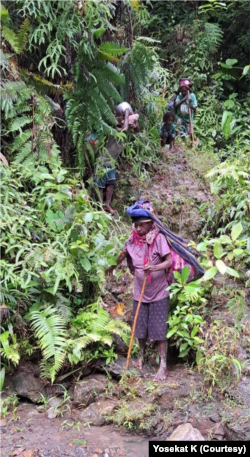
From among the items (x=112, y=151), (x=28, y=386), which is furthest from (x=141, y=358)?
(x=112, y=151)

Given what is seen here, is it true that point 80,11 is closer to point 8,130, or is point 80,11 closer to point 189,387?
point 8,130

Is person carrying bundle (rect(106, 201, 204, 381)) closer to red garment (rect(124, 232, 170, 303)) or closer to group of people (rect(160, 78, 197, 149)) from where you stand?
red garment (rect(124, 232, 170, 303))

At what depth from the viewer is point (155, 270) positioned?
4.16 m

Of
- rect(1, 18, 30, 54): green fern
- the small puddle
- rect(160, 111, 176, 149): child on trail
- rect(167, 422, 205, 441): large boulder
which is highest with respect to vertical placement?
rect(1, 18, 30, 54): green fern

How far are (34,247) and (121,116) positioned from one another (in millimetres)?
2866

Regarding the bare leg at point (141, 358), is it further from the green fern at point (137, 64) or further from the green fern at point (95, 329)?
the green fern at point (137, 64)

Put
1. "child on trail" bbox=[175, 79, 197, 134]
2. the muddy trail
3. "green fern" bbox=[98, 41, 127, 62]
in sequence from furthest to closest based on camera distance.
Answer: "child on trail" bbox=[175, 79, 197, 134]
"green fern" bbox=[98, 41, 127, 62]
the muddy trail

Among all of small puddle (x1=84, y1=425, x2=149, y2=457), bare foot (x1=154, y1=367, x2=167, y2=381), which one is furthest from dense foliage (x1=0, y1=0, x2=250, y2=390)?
small puddle (x1=84, y1=425, x2=149, y2=457)

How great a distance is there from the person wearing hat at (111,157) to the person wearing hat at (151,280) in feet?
5.86

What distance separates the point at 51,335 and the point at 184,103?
576cm

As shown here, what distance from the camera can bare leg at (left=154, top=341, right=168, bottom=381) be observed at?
420 centimetres

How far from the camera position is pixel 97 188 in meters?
6.01

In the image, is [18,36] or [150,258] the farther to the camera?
[18,36]

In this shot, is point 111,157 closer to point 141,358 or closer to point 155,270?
point 155,270
